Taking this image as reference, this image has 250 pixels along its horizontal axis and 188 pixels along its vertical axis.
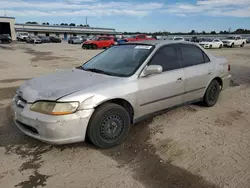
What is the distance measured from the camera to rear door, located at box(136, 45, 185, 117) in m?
3.39

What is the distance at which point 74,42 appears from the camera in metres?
39.5

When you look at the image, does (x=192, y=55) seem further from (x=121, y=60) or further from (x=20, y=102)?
(x=20, y=102)

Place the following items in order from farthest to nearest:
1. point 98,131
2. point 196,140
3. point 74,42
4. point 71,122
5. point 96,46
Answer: point 74,42 → point 96,46 → point 196,140 → point 98,131 → point 71,122

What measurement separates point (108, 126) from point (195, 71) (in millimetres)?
2165

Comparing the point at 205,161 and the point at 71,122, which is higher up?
the point at 71,122

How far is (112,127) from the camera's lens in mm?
3143

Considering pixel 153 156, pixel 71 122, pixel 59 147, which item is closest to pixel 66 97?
pixel 71 122

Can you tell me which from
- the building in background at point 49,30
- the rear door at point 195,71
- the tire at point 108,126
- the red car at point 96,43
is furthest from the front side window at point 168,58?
the building in background at point 49,30

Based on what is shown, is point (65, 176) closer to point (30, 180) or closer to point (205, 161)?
point (30, 180)

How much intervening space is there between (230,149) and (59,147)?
2554 mm

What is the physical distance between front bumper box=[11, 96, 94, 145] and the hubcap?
303 millimetres

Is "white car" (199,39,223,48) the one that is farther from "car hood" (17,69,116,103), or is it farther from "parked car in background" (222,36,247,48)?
"car hood" (17,69,116,103)

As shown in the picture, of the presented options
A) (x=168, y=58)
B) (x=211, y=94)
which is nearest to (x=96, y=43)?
(x=211, y=94)

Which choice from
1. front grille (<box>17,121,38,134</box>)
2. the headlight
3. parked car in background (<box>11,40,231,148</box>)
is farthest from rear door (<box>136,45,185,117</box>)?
front grille (<box>17,121,38,134</box>)
